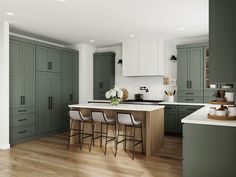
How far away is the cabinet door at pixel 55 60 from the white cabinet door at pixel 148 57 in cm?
Result: 242

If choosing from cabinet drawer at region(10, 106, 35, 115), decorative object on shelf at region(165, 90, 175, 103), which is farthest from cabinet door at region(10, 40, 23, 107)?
decorative object on shelf at region(165, 90, 175, 103)

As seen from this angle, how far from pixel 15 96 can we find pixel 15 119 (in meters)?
0.53

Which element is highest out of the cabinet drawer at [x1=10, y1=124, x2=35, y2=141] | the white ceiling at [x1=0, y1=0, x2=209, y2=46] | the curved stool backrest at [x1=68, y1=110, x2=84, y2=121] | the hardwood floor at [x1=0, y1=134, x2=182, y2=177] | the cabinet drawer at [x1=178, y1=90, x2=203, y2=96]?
Answer: the white ceiling at [x1=0, y1=0, x2=209, y2=46]

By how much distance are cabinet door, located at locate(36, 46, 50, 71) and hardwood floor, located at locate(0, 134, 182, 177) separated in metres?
2.04

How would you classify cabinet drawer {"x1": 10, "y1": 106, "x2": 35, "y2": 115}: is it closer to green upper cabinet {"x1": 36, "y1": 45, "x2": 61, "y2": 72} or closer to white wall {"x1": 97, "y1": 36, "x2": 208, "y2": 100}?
green upper cabinet {"x1": 36, "y1": 45, "x2": 61, "y2": 72}

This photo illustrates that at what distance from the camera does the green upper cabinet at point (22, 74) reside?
15.8 feet

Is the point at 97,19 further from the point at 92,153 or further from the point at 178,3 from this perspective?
the point at 92,153

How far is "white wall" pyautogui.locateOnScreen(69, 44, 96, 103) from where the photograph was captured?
272 inches

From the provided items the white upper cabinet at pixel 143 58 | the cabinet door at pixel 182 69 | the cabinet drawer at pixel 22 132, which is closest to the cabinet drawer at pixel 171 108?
the cabinet door at pixel 182 69

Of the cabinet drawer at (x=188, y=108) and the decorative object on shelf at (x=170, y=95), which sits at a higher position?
the decorative object on shelf at (x=170, y=95)

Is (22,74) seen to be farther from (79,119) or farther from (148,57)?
(148,57)

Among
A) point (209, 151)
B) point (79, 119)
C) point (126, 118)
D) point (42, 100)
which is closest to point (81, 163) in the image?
point (79, 119)

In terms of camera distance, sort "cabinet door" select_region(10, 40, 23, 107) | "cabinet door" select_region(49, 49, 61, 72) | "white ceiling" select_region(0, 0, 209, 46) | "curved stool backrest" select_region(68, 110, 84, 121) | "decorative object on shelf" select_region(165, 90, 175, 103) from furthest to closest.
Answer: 1. "decorative object on shelf" select_region(165, 90, 175, 103)
2. "cabinet door" select_region(49, 49, 61, 72)
3. "cabinet door" select_region(10, 40, 23, 107)
4. "curved stool backrest" select_region(68, 110, 84, 121)
5. "white ceiling" select_region(0, 0, 209, 46)

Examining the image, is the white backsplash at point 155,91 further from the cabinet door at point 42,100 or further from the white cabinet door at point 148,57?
the cabinet door at point 42,100
